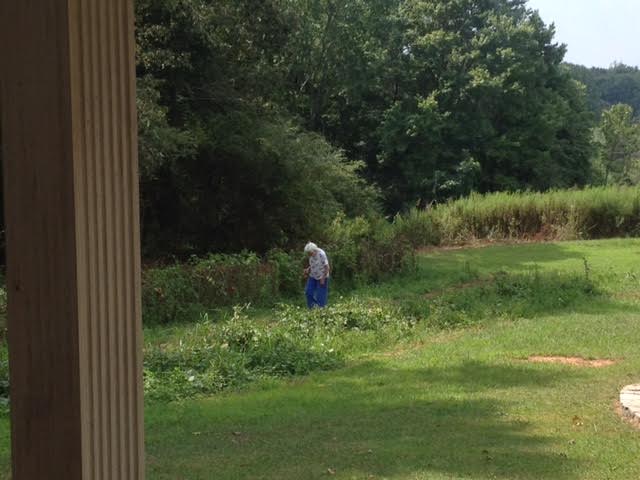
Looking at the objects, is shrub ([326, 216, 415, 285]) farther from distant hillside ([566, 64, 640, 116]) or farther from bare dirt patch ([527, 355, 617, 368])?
distant hillside ([566, 64, 640, 116])

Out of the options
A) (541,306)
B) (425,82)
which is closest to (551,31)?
(425,82)

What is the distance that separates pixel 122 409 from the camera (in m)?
1.98

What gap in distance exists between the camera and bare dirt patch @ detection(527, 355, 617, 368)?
350 inches

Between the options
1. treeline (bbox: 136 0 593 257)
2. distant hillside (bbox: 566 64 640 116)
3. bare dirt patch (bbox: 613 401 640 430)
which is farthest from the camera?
distant hillside (bbox: 566 64 640 116)

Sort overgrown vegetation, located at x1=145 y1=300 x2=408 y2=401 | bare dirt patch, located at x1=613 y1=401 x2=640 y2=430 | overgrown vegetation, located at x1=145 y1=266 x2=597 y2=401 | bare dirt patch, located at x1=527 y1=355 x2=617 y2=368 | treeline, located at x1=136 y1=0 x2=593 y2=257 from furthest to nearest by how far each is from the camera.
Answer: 1. treeline, located at x1=136 y1=0 x2=593 y2=257
2. overgrown vegetation, located at x1=145 y1=266 x2=597 y2=401
3. overgrown vegetation, located at x1=145 y1=300 x2=408 y2=401
4. bare dirt patch, located at x1=527 y1=355 x2=617 y2=368
5. bare dirt patch, located at x1=613 y1=401 x2=640 y2=430

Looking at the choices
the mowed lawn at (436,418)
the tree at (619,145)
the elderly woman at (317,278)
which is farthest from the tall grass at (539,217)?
the tree at (619,145)

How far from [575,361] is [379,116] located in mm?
30188

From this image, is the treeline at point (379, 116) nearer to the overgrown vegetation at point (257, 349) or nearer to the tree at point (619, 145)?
the tree at point (619, 145)

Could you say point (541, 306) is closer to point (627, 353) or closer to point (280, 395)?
point (627, 353)

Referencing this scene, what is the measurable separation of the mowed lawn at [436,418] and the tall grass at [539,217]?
15.0 m

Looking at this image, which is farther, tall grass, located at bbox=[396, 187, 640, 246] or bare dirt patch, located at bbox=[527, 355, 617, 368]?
tall grass, located at bbox=[396, 187, 640, 246]

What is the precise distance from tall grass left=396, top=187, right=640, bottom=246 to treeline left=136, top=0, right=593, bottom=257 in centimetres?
290

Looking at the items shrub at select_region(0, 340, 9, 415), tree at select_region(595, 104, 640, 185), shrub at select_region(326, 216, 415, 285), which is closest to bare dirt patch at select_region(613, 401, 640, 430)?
shrub at select_region(0, 340, 9, 415)

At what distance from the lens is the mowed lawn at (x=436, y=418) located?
519cm
